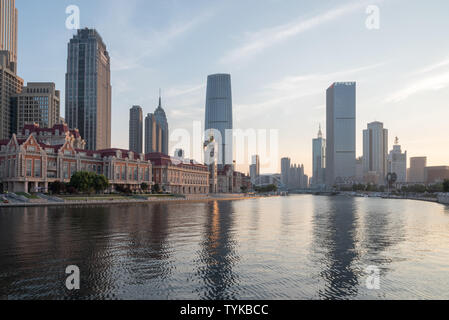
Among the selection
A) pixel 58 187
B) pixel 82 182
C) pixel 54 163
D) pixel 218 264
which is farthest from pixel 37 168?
pixel 218 264

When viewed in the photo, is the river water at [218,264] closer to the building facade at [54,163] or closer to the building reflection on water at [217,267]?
the building reflection on water at [217,267]

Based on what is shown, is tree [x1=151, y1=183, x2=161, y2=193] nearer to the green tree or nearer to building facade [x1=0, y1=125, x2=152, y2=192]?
building facade [x1=0, y1=125, x2=152, y2=192]

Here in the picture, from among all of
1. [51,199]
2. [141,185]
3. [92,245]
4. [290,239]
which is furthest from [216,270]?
[141,185]

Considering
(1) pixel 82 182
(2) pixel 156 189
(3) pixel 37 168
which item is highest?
(3) pixel 37 168

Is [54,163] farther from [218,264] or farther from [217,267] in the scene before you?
[217,267]

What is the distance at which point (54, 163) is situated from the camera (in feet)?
379

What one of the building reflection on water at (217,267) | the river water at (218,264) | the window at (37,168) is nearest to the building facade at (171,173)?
the window at (37,168)

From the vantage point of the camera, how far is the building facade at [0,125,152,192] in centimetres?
10444

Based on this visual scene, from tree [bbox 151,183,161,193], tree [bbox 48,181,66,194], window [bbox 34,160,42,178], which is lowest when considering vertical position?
tree [bbox 151,183,161,193]

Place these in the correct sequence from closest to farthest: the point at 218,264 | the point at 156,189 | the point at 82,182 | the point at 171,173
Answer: the point at 218,264 < the point at 82,182 < the point at 156,189 < the point at 171,173

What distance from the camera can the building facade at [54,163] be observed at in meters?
104

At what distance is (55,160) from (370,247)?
351ft

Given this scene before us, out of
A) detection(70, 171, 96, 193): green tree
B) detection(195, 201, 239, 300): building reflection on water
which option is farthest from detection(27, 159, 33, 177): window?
detection(195, 201, 239, 300): building reflection on water

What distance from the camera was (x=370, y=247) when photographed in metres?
35.5
